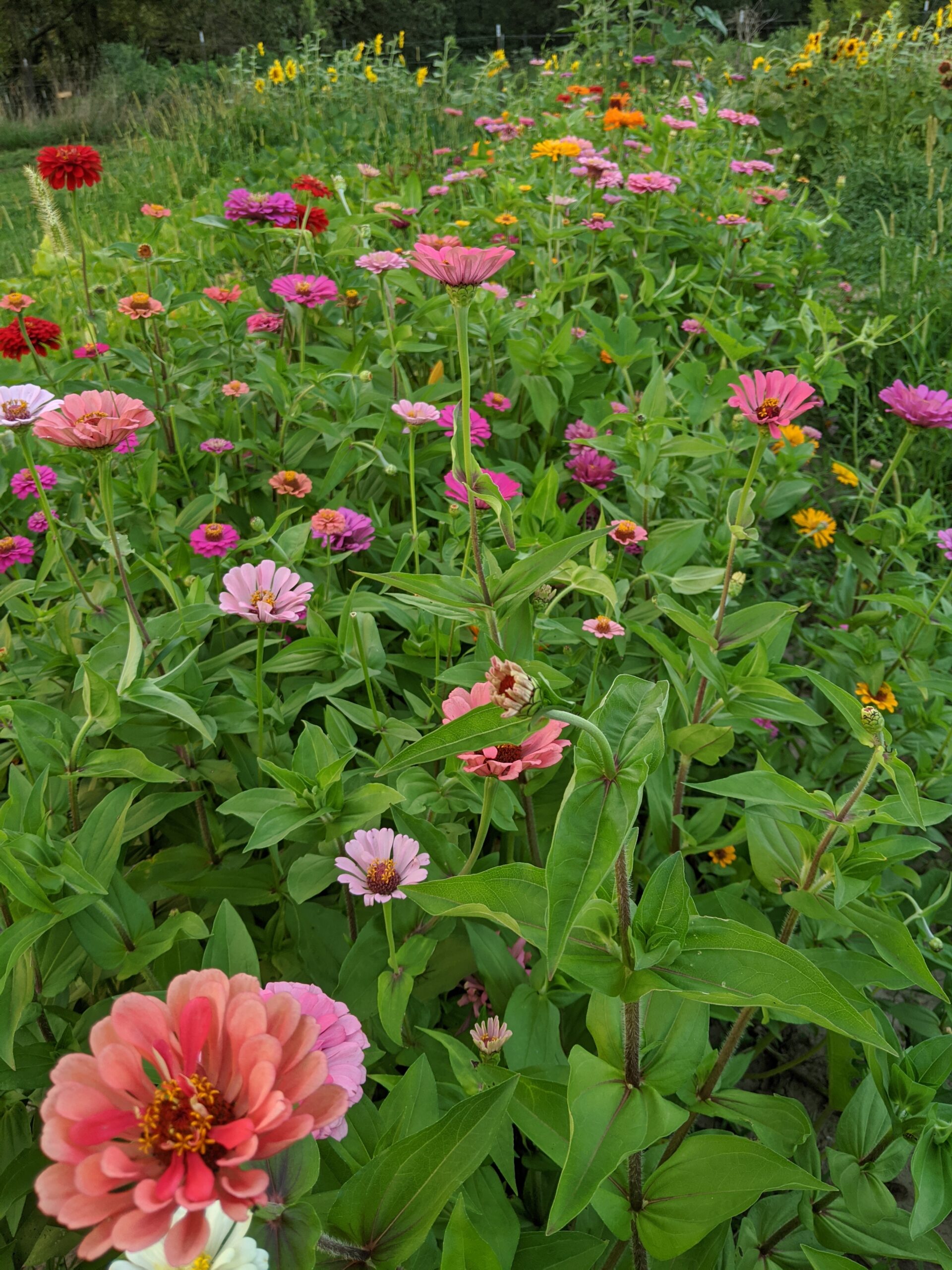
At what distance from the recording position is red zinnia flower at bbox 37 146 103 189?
1.74 m

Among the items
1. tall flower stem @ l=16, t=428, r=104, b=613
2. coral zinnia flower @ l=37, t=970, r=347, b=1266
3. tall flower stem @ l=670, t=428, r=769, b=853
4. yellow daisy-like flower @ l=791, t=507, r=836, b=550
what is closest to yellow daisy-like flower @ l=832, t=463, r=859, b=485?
yellow daisy-like flower @ l=791, t=507, r=836, b=550

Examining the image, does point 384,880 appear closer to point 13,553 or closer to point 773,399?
point 773,399

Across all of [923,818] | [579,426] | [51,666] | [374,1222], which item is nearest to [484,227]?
[579,426]

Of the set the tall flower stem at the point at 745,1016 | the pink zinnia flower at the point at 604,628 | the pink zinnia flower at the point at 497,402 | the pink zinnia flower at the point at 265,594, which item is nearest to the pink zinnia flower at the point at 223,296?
the pink zinnia flower at the point at 497,402

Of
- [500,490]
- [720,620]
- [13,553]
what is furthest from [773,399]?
[13,553]

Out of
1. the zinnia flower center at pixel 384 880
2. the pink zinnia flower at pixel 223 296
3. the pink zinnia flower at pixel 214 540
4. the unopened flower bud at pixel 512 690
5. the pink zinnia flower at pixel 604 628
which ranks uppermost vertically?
the pink zinnia flower at pixel 223 296

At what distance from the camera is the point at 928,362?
2.90m

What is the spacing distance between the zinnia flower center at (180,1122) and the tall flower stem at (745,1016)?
624 mm

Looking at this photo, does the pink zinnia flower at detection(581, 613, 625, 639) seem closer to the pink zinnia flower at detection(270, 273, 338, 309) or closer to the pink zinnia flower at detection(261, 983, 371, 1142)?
the pink zinnia flower at detection(261, 983, 371, 1142)

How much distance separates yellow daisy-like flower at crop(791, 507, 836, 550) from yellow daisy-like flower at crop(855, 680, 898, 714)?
44 centimetres

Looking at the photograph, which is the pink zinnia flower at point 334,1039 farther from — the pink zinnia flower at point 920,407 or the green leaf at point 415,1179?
the pink zinnia flower at point 920,407

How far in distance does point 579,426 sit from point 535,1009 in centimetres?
133

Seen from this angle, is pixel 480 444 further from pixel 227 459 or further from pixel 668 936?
pixel 668 936

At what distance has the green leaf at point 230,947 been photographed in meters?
0.78
